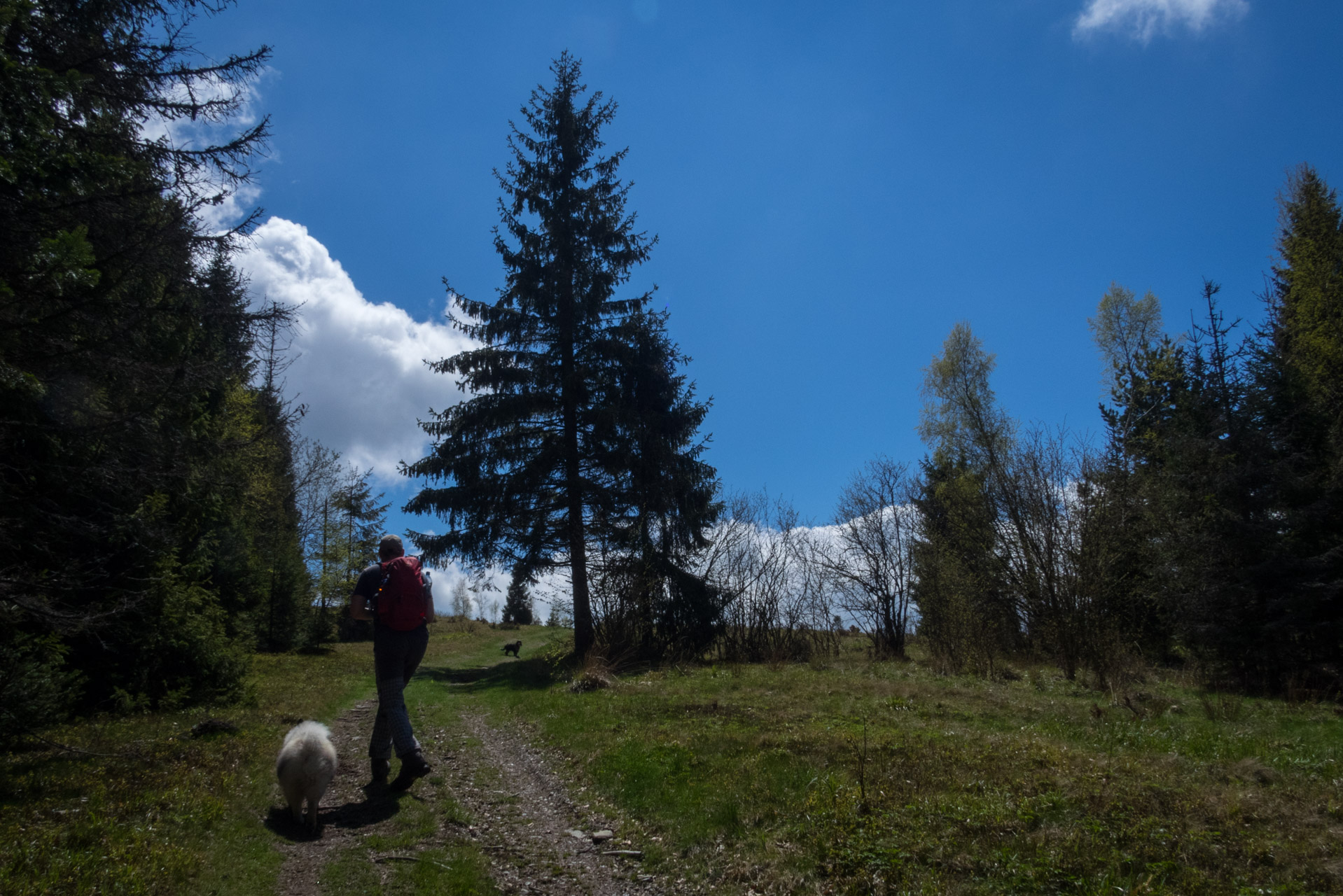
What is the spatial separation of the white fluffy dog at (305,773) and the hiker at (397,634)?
35.7 inches

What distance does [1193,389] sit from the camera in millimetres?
25016

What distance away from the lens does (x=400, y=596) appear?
6555mm

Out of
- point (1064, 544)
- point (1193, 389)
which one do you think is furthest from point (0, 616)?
point (1193, 389)

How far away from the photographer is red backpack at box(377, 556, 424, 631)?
653 centimetres

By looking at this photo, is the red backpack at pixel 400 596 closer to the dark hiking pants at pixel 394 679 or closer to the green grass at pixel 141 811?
the dark hiking pants at pixel 394 679

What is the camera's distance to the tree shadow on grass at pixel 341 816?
557 cm

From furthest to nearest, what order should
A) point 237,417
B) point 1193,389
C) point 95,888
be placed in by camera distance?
point 1193,389, point 237,417, point 95,888

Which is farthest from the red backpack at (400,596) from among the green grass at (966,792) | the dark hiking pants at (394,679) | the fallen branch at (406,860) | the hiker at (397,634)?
the green grass at (966,792)

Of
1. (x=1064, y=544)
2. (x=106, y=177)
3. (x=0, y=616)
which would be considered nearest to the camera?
(x=0, y=616)

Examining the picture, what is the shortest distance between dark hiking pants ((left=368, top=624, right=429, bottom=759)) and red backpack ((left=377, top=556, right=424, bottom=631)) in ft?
0.47

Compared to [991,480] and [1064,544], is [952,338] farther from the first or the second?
→ [1064,544]

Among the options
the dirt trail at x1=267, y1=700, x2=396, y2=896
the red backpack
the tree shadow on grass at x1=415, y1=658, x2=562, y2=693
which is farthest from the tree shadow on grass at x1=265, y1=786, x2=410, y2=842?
the tree shadow on grass at x1=415, y1=658, x2=562, y2=693

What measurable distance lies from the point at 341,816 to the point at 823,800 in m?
4.43

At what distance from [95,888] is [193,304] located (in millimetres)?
7513
